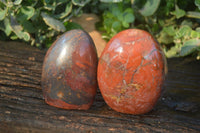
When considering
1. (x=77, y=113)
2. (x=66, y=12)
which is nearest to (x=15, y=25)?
(x=66, y=12)

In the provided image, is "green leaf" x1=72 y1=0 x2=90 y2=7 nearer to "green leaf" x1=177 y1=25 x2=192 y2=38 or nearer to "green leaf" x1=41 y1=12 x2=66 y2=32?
"green leaf" x1=41 y1=12 x2=66 y2=32

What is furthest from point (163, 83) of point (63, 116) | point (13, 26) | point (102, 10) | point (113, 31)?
point (102, 10)

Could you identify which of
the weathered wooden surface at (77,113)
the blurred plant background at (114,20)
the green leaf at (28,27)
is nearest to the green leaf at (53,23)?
the blurred plant background at (114,20)

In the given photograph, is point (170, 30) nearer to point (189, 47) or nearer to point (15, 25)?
point (189, 47)

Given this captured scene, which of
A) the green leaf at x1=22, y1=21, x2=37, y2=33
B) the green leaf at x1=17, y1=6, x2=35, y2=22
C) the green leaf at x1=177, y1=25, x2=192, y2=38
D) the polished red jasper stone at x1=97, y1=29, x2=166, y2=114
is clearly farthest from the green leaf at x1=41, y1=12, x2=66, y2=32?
the green leaf at x1=177, y1=25, x2=192, y2=38

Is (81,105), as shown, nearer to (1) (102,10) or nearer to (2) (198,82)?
(2) (198,82)
